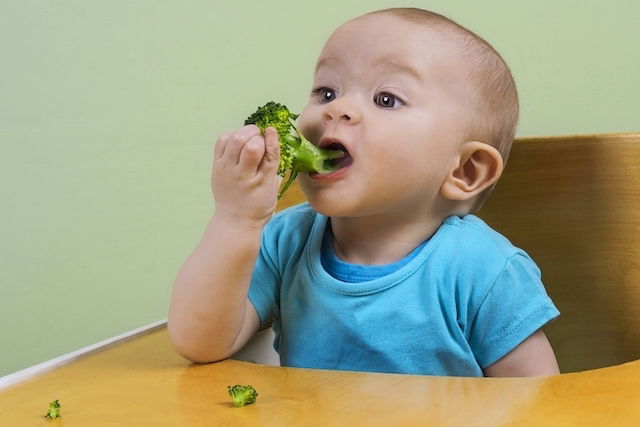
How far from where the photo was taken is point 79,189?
5.88ft

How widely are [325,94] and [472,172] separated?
0.17m

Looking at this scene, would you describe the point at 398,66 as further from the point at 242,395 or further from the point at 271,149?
the point at 242,395

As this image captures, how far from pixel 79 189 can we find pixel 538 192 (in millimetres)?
950

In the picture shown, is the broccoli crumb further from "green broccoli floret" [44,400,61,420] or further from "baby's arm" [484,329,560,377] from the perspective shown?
"baby's arm" [484,329,560,377]

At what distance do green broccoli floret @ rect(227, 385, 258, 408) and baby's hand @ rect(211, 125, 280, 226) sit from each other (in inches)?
7.2

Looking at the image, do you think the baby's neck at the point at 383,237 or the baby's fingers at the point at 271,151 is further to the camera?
the baby's neck at the point at 383,237

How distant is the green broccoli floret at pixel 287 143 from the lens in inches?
32.4

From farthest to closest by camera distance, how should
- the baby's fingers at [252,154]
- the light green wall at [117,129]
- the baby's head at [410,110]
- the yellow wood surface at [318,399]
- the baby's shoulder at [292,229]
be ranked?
1. the light green wall at [117,129]
2. the baby's shoulder at [292,229]
3. the baby's head at [410,110]
4. the baby's fingers at [252,154]
5. the yellow wood surface at [318,399]

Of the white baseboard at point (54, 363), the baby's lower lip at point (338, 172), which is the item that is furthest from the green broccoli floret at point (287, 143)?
the white baseboard at point (54, 363)

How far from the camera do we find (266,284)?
3.30 ft

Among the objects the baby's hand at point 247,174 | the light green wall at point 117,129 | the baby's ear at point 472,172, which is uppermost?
the baby's hand at point 247,174

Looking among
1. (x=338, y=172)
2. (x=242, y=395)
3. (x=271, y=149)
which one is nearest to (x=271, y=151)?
(x=271, y=149)

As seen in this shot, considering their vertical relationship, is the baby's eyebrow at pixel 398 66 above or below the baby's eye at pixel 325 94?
above

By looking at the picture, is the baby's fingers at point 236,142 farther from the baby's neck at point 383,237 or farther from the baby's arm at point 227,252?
the baby's neck at point 383,237
